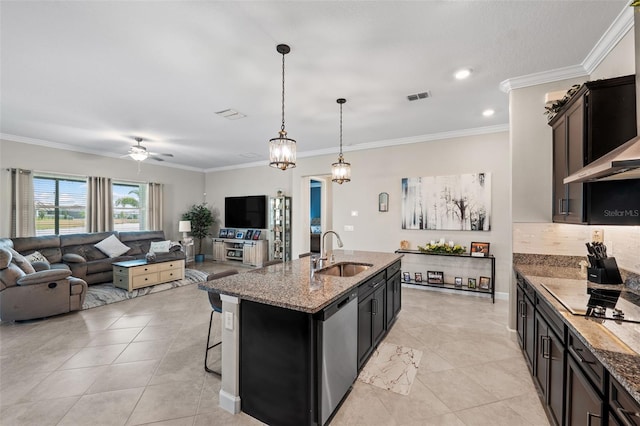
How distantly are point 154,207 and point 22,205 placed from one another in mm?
2468

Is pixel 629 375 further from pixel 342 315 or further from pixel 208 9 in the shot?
pixel 208 9

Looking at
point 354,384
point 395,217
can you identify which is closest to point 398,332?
point 354,384

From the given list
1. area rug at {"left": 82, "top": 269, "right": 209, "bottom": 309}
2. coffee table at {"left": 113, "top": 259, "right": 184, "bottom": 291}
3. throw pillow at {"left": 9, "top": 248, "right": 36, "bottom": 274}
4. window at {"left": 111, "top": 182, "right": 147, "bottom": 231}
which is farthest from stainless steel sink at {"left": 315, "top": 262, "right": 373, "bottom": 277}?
window at {"left": 111, "top": 182, "right": 147, "bottom": 231}

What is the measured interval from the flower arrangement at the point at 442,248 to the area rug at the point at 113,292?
4.68 metres

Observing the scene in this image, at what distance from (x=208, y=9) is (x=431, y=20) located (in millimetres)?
1655

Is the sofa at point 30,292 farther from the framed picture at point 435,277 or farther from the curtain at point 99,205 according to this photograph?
the framed picture at point 435,277

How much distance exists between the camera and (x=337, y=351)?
1.99m

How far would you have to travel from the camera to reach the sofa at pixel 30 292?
359 centimetres

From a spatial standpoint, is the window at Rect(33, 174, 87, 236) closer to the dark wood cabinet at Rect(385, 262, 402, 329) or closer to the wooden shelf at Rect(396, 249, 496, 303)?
the dark wood cabinet at Rect(385, 262, 402, 329)

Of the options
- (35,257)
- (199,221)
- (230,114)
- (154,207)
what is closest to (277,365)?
(230,114)

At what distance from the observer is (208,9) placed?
199cm

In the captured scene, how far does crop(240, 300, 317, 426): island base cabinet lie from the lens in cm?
176

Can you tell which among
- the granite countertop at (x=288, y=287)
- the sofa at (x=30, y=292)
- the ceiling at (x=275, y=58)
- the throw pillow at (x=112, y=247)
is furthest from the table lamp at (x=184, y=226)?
the granite countertop at (x=288, y=287)

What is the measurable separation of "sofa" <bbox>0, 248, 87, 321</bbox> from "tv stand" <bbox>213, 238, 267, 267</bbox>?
391 centimetres
